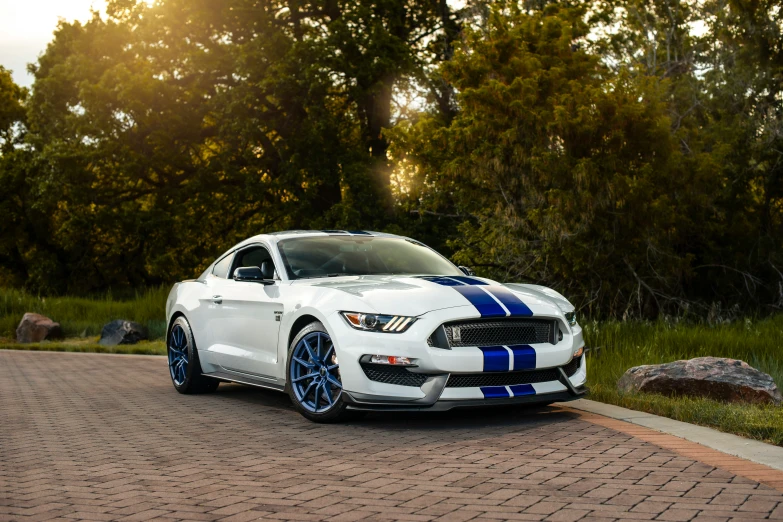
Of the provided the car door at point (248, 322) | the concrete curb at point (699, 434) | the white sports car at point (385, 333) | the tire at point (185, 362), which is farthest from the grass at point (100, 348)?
the concrete curb at point (699, 434)

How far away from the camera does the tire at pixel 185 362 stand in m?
10.2

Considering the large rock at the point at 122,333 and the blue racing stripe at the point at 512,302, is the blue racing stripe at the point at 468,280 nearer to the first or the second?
the blue racing stripe at the point at 512,302

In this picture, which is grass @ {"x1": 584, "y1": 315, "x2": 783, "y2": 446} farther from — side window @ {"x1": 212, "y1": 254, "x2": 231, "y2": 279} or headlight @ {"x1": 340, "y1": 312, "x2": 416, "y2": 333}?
side window @ {"x1": 212, "y1": 254, "x2": 231, "y2": 279}

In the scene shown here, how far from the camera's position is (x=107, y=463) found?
662cm

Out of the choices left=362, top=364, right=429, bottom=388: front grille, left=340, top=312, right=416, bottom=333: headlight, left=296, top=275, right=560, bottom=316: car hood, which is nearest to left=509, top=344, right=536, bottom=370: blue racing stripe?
left=296, top=275, right=560, bottom=316: car hood

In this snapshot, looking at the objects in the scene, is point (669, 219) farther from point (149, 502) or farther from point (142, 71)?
point (142, 71)

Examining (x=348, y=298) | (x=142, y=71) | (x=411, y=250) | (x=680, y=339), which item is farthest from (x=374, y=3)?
(x=348, y=298)

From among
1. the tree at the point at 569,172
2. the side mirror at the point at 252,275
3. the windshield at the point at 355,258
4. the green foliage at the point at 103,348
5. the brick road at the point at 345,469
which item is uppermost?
the tree at the point at 569,172

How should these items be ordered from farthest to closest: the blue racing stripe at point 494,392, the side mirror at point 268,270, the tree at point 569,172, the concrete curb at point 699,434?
the tree at point 569,172
the side mirror at point 268,270
the blue racing stripe at point 494,392
the concrete curb at point 699,434

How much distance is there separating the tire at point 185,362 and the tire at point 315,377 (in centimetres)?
224

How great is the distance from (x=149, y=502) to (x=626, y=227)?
42.5 ft

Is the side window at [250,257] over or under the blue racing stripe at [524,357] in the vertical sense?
over

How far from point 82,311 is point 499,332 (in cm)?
1985

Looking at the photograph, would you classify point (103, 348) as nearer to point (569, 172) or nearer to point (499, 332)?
point (569, 172)
